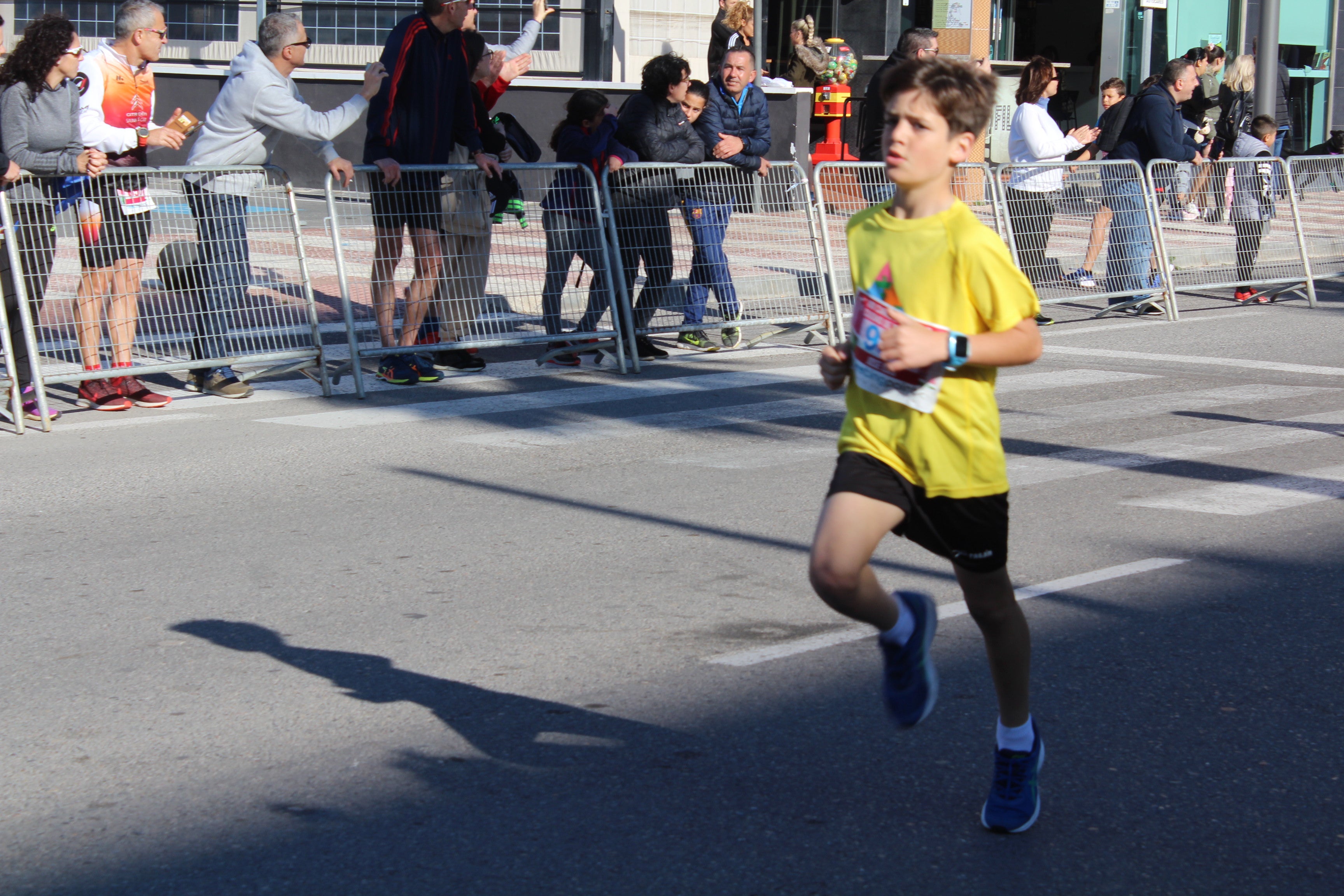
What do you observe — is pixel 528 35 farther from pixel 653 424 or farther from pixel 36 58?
pixel 653 424

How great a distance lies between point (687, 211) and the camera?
35.5 ft

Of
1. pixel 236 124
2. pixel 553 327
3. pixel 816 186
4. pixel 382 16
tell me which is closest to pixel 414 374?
pixel 553 327

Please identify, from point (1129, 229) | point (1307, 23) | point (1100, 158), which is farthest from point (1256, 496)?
point (1307, 23)

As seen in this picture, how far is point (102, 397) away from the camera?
351 inches

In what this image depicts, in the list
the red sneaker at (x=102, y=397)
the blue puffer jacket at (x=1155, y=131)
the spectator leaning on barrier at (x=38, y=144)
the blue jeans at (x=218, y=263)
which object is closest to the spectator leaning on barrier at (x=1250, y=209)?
the blue puffer jacket at (x=1155, y=131)

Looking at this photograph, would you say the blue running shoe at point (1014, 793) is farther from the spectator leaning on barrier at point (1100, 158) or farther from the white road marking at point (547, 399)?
the spectator leaning on barrier at point (1100, 158)

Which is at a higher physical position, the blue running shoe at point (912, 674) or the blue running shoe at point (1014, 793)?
the blue running shoe at point (912, 674)

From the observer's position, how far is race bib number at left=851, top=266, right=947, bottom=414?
3246mm

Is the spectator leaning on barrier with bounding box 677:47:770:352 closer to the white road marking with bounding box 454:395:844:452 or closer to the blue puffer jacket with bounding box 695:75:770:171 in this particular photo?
the blue puffer jacket with bounding box 695:75:770:171

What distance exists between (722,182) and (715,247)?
0.50 m

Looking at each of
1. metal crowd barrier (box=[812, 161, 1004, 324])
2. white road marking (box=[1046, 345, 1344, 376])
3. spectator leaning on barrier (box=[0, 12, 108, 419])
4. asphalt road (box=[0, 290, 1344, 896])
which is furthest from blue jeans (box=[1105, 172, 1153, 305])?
spectator leaning on barrier (box=[0, 12, 108, 419])

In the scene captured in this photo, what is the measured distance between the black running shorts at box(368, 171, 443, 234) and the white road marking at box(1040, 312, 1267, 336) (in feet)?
16.5

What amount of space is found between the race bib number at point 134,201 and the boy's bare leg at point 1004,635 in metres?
6.63

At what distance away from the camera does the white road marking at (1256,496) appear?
6488 millimetres
